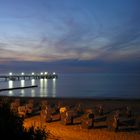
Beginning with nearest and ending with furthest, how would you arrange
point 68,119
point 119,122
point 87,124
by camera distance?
A: point 87,124
point 119,122
point 68,119

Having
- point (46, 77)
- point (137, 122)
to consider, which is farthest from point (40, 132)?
point (46, 77)

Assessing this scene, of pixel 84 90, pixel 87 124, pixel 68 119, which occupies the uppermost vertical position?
pixel 84 90

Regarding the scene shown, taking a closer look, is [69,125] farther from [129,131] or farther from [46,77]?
[46,77]

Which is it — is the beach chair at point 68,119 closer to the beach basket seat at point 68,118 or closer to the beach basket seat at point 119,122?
the beach basket seat at point 68,118

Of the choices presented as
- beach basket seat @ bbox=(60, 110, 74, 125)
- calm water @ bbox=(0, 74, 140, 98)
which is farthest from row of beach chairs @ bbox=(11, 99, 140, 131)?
calm water @ bbox=(0, 74, 140, 98)

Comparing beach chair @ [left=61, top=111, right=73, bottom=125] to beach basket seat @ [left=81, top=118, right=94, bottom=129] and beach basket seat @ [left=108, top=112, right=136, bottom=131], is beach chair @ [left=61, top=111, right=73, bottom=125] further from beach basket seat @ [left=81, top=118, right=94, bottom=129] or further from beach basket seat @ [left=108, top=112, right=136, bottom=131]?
beach basket seat @ [left=108, top=112, right=136, bottom=131]

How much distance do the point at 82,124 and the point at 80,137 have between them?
1.47 metres

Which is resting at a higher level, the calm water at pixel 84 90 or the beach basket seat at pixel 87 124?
the calm water at pixel 84 90

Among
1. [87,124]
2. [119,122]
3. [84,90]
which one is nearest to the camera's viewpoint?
[87,124]

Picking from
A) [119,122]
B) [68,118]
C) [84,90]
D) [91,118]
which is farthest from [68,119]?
[84,90]

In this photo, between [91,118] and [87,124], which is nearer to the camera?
[87,124]

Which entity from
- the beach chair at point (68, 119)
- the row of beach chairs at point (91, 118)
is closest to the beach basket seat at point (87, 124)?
the row of beach chairs at point (91, 118)

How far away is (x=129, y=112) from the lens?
17.0 m

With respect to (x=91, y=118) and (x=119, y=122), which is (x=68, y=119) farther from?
(x=119, y=122)
